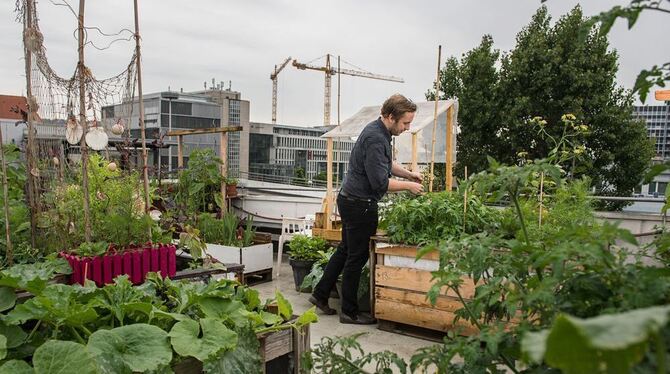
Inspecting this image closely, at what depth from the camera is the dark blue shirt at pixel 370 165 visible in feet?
12.5

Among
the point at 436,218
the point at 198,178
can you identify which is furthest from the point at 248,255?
the point at 436,218

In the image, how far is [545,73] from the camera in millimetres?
15766

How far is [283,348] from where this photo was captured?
2.26 meters

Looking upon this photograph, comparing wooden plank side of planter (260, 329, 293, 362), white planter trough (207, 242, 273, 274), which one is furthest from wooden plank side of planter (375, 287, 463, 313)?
white planter trough (207, 242, 273, 274)

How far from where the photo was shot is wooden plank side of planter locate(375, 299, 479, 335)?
3.54m

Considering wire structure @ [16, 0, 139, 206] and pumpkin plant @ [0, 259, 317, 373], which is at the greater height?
wire structure @ [16, 0, 139, 206]

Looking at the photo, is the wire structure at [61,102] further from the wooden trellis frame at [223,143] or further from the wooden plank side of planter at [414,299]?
the wooden trellis frame at [223,143]

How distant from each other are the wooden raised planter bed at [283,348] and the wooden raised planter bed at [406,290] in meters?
1.40

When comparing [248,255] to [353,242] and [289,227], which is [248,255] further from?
[353,242]

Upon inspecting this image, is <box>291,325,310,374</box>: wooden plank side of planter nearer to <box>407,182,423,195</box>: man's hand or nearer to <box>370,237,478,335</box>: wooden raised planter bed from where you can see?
<box>370,237,478,335</box>: wooden raised planter bed

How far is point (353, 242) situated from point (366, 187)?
420mm

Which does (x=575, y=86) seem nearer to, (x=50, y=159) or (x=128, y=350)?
(x=50, y=159)

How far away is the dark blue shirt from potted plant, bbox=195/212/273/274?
189 cm

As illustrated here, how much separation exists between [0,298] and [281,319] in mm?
1082
